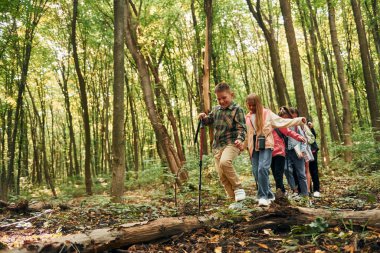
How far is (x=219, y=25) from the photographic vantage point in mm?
19844

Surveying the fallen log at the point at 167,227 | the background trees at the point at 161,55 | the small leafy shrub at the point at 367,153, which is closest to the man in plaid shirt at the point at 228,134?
the background trees at the point at 161,55

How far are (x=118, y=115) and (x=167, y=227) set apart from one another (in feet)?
11.8

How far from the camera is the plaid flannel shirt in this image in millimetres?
5461

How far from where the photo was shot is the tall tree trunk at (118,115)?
6922 millimetres

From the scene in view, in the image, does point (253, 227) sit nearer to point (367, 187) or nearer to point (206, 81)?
point (367, 187)

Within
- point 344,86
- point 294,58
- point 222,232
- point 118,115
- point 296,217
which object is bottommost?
A: point 222,232

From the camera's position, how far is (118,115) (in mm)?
6918

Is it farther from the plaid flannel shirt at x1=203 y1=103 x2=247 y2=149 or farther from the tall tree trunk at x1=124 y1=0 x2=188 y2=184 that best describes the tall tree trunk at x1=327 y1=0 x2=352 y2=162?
the plaid flannel shirt at x1=203 y1=103 x2=247 y2=149

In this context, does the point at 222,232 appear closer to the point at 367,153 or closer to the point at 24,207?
the point at 24,207

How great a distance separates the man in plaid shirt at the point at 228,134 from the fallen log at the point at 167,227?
124 centimetres

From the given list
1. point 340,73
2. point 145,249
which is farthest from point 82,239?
point 340,73

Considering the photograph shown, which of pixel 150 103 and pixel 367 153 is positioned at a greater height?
pixel 150 103

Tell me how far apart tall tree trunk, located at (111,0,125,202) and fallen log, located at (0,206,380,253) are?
10.5 feet

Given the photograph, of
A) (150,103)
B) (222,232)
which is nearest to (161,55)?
(150,103)
